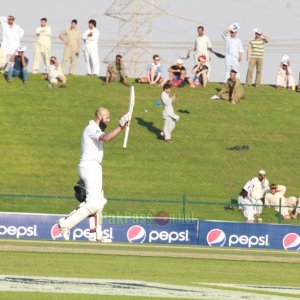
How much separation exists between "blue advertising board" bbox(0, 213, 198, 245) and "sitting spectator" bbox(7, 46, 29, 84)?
10.9 metres

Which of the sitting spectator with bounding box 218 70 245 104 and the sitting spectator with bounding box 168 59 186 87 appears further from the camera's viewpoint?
the sitting spectator with bounding box 218 70 245 104

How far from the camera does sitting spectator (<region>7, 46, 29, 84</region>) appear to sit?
4181cm

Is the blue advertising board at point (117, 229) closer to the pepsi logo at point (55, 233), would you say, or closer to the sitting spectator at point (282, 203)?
the pepsi logo at point (55, 233)

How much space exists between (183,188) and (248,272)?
941 inches

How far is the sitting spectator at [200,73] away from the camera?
4398cm

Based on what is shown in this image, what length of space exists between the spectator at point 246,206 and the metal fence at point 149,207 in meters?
0.28

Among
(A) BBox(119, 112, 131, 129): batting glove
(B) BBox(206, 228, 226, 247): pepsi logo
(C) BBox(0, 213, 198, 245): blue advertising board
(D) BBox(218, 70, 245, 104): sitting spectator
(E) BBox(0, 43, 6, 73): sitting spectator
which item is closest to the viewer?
(A) BBox(119, 112, 131, 129): batting glove

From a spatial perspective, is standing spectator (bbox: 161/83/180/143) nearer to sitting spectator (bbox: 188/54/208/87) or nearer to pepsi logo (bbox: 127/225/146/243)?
sitting spectator (bbox: 188/54/208/87)

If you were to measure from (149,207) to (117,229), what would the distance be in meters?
2.45

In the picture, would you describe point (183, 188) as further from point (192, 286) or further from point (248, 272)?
point (192, 286)

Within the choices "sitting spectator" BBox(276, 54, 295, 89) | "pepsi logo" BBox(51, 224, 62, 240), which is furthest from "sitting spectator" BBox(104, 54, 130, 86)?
"pepsi logo" BBox(51, 224, 62, 240)

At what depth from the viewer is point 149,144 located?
A: 4272cm

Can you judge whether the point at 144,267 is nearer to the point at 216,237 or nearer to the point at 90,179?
the point at 90,179

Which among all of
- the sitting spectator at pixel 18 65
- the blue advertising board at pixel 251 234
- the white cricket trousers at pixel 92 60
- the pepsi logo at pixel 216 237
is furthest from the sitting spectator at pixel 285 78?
the pepsi logo at pixel 216 237
